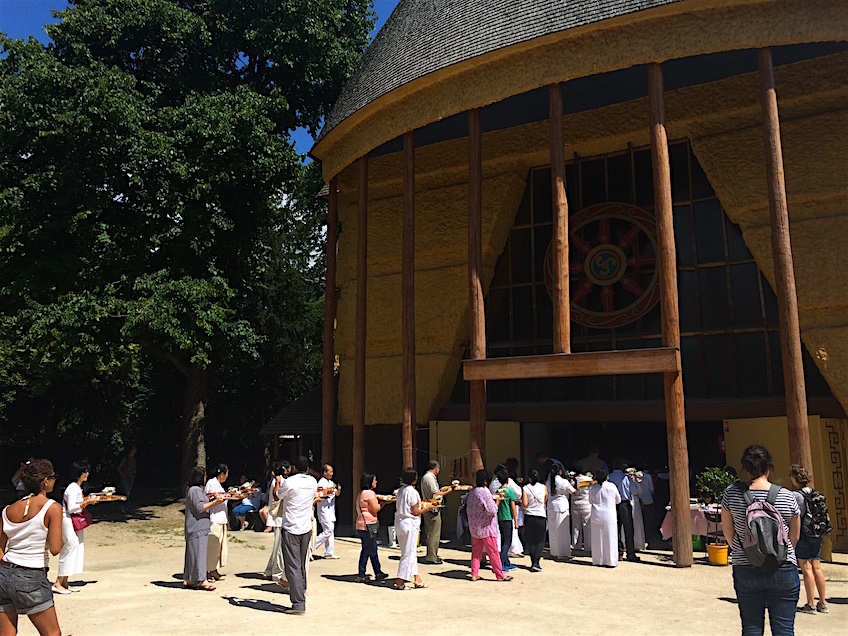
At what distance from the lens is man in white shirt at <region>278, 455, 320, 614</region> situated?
8938mm

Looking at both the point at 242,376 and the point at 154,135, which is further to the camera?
the point at 242,376

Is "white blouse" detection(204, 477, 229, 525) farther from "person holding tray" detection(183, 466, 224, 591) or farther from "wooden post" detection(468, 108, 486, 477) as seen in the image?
"wooden post" detection(468, 108, 486, 477)

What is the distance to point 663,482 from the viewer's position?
16656 mm

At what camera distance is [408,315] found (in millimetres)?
15781

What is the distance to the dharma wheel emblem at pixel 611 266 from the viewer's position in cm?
1709

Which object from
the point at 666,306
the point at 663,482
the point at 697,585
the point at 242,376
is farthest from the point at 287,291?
the point at 697,585

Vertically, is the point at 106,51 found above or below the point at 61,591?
above

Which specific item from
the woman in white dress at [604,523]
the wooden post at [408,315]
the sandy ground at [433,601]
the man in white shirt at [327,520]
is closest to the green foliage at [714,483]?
the sandy ground at [433,601]

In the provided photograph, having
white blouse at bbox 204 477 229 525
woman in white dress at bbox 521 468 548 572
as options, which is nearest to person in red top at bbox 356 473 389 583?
white blouse at bbox 204 477 229 525

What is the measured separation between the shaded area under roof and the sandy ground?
6768 millimetres

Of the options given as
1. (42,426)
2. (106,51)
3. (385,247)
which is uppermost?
(106,51)

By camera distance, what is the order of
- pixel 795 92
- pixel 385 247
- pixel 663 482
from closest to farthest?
1. pixel 795 92
2. pixel 663 482
3. pixel 385 247

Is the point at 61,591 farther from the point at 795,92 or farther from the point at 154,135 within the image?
the point at 795,92

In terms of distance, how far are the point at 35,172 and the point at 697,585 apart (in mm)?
16913
